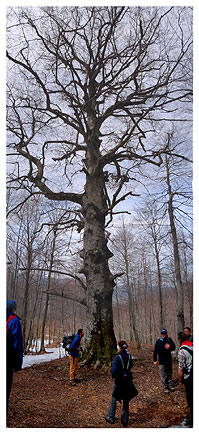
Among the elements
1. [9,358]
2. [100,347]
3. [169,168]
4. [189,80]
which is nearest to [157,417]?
[9,358]

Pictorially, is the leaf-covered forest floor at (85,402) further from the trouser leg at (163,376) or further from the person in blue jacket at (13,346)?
the person in blue jacket at (13,346)

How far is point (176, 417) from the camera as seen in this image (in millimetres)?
3301

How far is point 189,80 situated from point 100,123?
126 inches

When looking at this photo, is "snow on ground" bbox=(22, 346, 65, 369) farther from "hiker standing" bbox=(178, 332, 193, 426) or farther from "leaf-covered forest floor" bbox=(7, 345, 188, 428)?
"hiker standing" bbox=(178, 332, 193, 426)

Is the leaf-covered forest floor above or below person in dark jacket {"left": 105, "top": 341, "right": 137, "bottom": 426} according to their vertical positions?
below

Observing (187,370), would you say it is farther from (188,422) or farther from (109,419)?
(109,419)

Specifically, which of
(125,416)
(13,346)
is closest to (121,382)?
(125,416)

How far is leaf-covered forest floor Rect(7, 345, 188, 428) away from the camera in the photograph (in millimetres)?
3312

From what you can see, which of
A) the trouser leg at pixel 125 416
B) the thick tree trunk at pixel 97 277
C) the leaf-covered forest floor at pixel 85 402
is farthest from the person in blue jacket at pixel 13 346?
the thick tree trunk at pixel 97 277

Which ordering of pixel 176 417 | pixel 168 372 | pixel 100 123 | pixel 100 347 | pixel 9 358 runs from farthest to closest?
pixel 100 123
pixel 100 347
pixel 168 372
pixel 176 417
pixel 9 358

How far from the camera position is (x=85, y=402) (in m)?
4.37

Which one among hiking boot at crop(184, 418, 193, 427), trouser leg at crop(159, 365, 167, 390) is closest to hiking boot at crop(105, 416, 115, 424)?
hiking boot at crop(184, 418, 193, 427)

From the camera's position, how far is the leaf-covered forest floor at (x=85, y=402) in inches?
130

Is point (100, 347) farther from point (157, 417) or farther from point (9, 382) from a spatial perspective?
point (9, 382)
